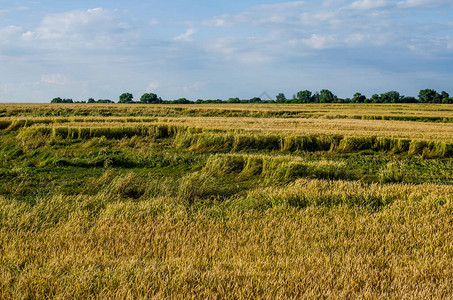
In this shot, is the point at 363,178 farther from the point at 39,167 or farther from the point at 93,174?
the point at 39,167

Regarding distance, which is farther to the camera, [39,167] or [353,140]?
[353,140]

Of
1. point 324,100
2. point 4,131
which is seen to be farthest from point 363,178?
point 324,100

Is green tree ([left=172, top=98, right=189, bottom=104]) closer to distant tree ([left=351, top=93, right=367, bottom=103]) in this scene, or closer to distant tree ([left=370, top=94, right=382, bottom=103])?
distant tree ([left=351, top=93, right=367, bottom=103])

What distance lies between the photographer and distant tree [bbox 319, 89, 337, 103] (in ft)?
338

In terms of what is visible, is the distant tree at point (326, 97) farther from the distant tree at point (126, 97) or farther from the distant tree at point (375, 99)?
the distant tree at point (126, 97)

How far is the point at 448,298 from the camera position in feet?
13.2

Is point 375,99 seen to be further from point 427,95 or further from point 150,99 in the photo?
point 150,99

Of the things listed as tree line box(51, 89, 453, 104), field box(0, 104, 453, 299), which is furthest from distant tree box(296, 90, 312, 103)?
field box(0, 104, 453, 299)

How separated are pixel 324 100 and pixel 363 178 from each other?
309 feet

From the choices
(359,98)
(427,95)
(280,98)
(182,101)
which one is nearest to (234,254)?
(280,98)

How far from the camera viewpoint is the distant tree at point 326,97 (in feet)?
338

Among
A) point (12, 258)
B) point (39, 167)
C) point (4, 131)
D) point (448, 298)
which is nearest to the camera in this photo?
point (448, 298)

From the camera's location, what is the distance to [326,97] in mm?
108062

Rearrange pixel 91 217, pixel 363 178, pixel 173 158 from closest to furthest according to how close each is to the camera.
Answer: pixel 91 217
pixel 363 178
pixel 173 158
